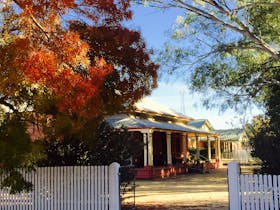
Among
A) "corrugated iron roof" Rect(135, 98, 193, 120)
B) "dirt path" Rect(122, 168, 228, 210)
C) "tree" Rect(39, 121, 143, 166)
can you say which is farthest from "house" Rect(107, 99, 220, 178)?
"tree" Rect(39, 121, 143, 166)

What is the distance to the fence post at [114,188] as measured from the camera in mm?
11672

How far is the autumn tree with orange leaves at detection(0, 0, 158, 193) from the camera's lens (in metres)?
8.85

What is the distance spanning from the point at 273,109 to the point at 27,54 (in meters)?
8.51

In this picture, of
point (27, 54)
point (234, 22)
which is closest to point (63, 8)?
point (27, 54)

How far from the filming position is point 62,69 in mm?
8992

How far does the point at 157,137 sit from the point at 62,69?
25540 mm

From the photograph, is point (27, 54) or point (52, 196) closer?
point (27, 54)

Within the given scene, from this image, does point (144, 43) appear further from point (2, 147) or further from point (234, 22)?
point (234, 22)

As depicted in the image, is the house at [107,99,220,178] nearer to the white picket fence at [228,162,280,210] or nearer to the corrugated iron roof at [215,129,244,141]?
the white picket fence at [228,162,280,210]

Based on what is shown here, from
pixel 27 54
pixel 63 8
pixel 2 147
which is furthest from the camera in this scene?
pixel 2 147

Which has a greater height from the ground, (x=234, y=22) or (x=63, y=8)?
(x=234, y=22)

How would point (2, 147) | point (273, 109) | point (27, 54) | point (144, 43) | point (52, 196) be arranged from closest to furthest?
point (27, 54)
point (2, 147)
point (144, 43)
point (52, 196)
point (273, 109)

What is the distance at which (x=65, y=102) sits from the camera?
29.6 feet

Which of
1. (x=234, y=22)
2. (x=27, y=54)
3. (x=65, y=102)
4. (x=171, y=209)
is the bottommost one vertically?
(x=171, y=209)
